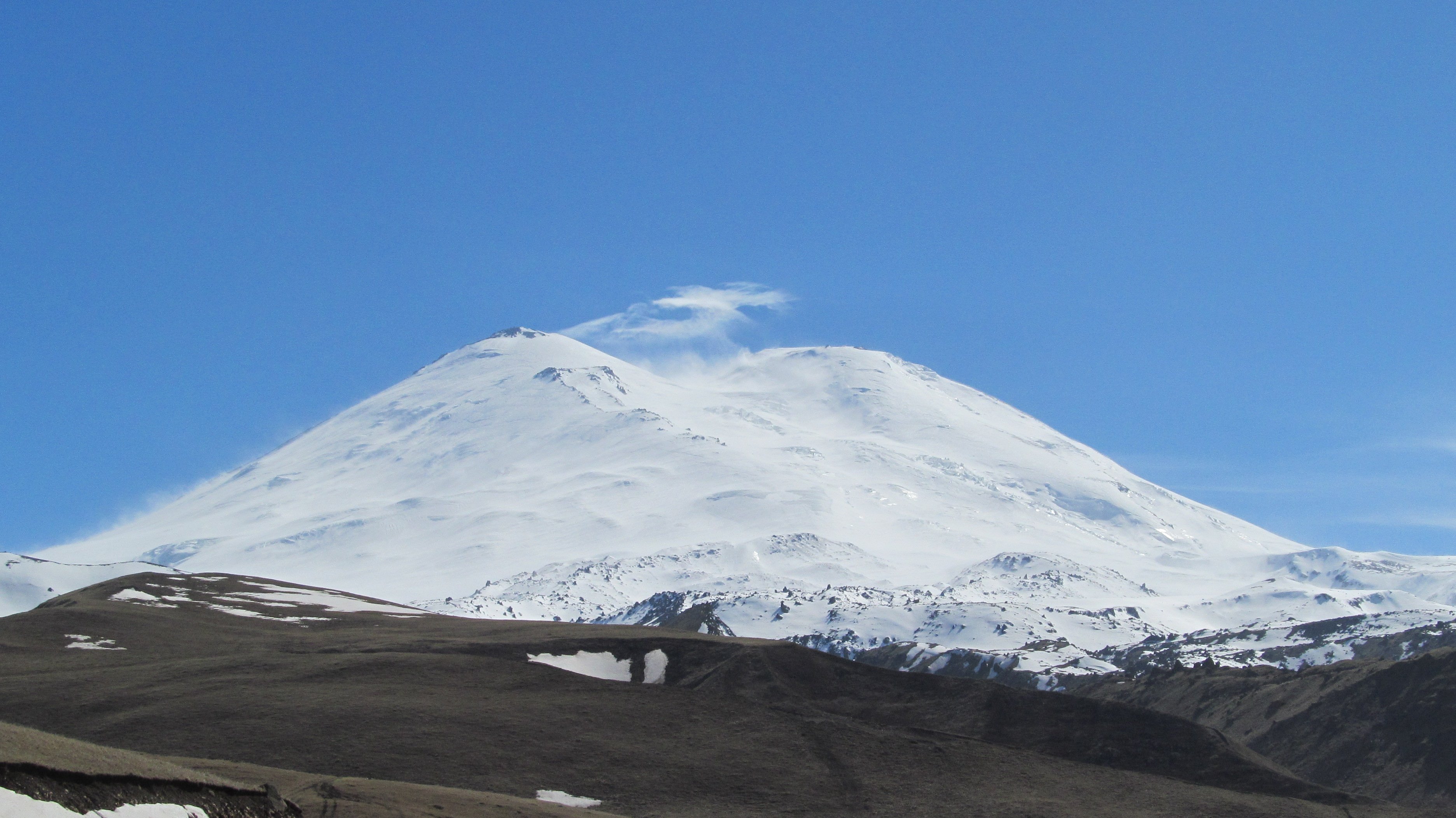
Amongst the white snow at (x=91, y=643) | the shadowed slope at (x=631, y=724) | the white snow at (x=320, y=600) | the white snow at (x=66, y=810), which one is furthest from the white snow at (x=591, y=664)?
the white snow at (x=66, y=810)

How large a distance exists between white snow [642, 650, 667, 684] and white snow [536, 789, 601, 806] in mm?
22742

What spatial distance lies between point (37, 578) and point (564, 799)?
13914 cm

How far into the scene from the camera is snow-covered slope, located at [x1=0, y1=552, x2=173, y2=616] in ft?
525

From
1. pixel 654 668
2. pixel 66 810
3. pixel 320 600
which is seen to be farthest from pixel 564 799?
pixel 320 600

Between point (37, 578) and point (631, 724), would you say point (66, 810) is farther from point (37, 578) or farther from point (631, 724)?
point (37, 578)

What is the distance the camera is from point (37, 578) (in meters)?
166

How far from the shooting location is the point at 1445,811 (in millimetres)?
60969

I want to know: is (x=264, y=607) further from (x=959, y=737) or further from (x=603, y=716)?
(x=959, y=737)

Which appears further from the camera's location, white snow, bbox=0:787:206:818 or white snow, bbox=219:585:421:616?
white snow, bbox=219:585:421:616

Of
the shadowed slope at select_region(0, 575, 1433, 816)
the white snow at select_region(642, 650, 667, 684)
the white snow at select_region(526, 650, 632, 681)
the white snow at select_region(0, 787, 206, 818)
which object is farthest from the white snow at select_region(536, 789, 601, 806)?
the white snow at select_region(0, 787, 206, 818)

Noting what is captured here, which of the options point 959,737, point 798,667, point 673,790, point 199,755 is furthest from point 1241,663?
point 199,755

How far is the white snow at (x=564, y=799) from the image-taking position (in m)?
54.0

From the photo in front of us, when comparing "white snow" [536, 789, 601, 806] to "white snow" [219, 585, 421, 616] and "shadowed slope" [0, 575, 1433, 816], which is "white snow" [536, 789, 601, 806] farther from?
"white snow" [219, 585, 421, 616]

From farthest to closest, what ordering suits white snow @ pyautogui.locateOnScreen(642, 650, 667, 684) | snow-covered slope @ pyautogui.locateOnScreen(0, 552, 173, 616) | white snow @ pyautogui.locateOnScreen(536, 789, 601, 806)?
snow-covered slope @ pyautogui.locateOnScreen(0, 552, 173, 616)
white snow @ pyautogui.locateOnScreen(642, 650, 667, 684)
white snow @ pyautogui.locateOnScreen(536, 789, 601, 806)
